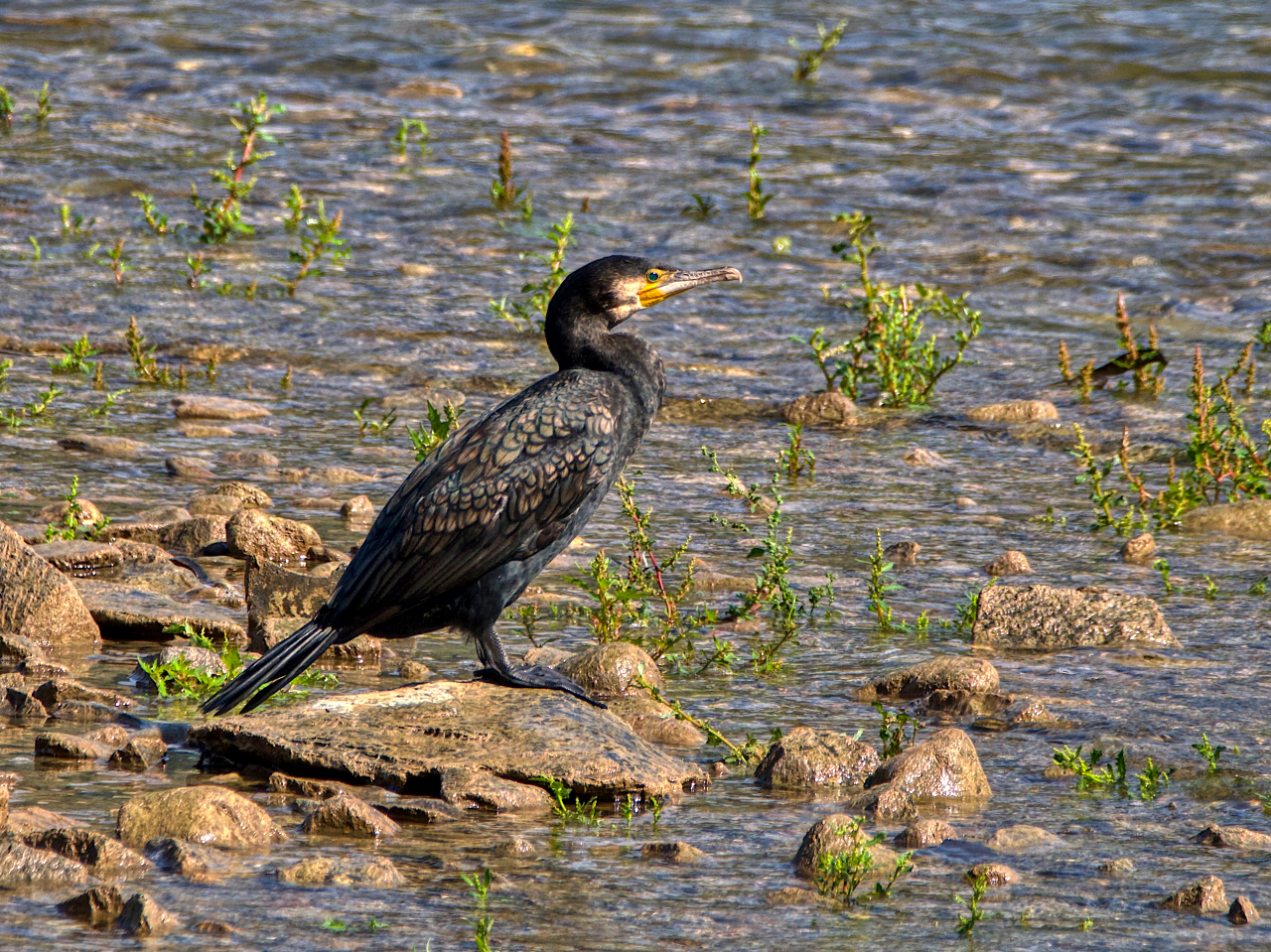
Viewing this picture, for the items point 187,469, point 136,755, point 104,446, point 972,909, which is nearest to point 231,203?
point 104,446

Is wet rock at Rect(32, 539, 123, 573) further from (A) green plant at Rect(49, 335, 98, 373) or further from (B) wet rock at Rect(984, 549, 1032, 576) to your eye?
(B) wet rock at Rect(984, 549, 1032, 576)

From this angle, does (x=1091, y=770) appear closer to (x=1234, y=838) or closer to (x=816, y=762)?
(x=1234, y=838)

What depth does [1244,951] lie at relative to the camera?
3459 mm

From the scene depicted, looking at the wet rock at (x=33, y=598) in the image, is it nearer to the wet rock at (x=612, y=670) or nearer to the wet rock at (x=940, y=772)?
the wet rock at (x=612, y=670)

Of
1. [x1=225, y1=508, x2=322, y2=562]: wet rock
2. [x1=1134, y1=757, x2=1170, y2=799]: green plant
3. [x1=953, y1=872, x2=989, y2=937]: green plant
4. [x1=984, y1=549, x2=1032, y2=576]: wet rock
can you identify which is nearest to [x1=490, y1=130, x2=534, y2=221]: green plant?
[x1=225, y1=508, x2=322, y2=562]: wet rock

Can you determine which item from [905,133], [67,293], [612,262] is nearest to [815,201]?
[905,133]

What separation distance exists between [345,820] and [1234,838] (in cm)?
207

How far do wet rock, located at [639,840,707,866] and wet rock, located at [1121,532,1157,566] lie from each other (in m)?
3.24

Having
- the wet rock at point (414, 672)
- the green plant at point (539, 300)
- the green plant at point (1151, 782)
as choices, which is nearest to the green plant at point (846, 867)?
the green plant at point (1151, 782)

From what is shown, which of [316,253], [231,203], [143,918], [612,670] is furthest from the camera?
[231,203]

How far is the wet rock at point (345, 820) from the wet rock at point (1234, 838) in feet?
6.29

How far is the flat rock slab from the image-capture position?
174 inches

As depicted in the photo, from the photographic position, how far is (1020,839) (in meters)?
4.08

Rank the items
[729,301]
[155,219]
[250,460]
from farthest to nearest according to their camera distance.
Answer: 1. [155,219]
2. [729,301]
3. [250,460]
